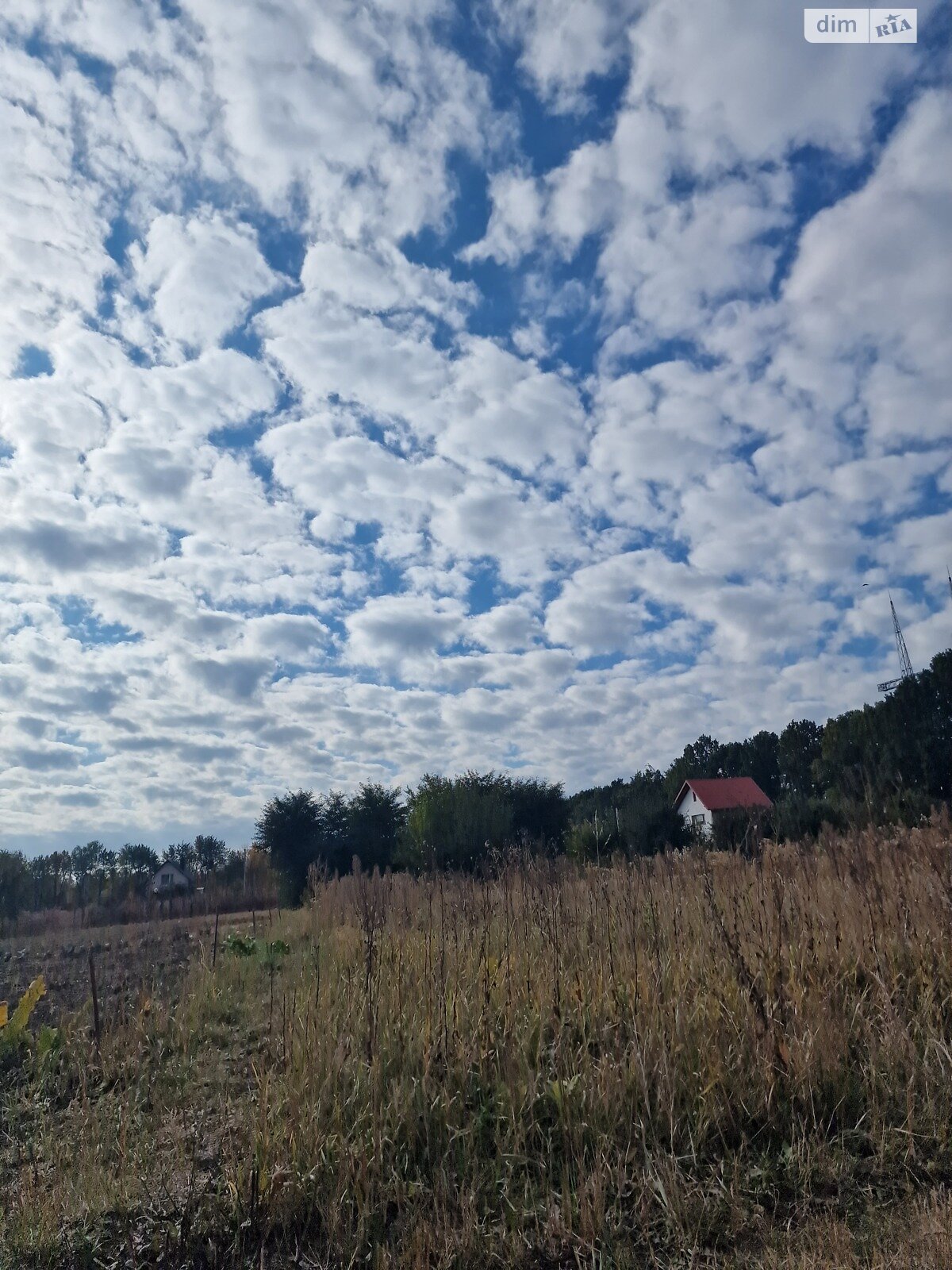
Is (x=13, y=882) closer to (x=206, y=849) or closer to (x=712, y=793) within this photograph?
(x=206, y=849)

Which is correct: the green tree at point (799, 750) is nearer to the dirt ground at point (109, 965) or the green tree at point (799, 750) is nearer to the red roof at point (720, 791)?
the red roof at point (720, 791)

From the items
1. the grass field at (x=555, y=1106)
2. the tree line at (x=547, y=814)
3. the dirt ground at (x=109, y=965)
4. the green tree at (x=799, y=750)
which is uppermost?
the green tree at (x=799, y=750)

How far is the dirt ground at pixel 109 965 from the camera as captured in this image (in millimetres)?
7039

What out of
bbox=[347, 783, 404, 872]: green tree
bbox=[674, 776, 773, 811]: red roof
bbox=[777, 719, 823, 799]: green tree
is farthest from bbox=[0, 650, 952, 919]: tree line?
bbox=[777, 719, 823, 799]: green tree

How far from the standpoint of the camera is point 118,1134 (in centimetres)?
429

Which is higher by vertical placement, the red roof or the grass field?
the red roof

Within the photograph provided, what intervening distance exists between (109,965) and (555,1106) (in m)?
6.26

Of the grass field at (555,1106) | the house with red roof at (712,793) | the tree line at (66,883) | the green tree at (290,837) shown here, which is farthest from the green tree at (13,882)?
the house with red roof at (712,793)

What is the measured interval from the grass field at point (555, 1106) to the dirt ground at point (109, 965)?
48.6 inches

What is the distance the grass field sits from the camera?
10.8 ft

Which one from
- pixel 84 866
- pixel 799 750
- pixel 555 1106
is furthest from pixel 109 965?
pixel 799 750

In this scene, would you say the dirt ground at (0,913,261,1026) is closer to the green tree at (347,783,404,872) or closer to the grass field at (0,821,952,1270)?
the grass field at (0,821,952,1270)

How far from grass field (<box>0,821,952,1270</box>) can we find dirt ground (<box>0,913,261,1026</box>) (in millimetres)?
1235

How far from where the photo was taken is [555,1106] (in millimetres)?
3984
